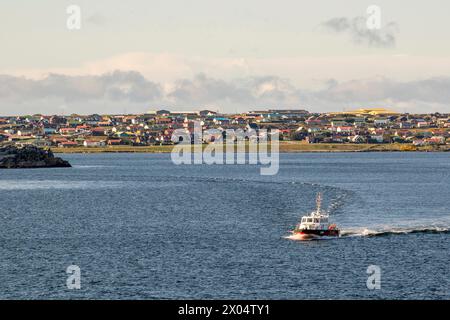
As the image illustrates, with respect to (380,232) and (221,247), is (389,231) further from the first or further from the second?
(221,247)

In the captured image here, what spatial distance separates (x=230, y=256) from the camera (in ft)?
268

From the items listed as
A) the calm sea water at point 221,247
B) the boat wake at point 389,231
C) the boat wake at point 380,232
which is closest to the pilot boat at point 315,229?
the boat wake at point 380,232

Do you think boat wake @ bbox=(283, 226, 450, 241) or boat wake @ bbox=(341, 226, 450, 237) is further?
boat wake @ bbox=(341, 226, 450, 237)

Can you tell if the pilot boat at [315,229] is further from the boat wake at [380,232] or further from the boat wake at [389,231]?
the boat wake at [389,231]

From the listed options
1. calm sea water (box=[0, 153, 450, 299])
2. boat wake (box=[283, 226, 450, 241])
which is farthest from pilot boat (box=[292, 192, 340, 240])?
calm sea water (box=[0, 153, 450, 299])

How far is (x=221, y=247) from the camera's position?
8769cm

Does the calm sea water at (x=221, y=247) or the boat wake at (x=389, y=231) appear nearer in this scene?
the calm sea water at (x=221, y=247)

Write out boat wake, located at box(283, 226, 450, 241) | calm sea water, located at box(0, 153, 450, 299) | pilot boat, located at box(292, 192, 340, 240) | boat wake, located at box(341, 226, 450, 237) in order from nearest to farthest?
calm sea water, located at box(0, 153, 450, 299) < pilot boat, located at box(292, 192, 340, 240) < boat wake, located at box(283, 226, 450, 241) < boat wake, located at box(341, 226, 450, 237)

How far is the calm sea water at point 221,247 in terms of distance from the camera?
67188 mm

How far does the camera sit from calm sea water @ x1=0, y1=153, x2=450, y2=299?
67.2 metres

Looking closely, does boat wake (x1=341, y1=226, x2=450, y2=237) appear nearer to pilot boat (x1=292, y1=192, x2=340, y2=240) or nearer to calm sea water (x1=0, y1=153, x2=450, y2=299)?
calm sea water (x1=0, y1=153, x2=450, y2=299)

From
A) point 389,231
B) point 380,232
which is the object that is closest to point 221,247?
point 380,232
